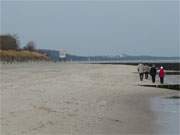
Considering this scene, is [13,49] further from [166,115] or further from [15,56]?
[166,115]

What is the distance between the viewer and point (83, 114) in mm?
14727

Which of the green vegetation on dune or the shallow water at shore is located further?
the green vegetation on dune

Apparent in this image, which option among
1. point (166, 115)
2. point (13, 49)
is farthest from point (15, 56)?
point (166, 115)

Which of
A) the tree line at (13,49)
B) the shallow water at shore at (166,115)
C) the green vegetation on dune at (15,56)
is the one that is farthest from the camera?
the tree line at (13,49)

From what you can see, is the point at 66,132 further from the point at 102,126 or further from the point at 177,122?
the point at 177,122

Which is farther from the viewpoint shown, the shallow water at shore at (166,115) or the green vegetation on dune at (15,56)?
the green vegetation on dune at (15,56)

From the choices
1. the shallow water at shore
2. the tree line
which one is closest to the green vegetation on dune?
the tree line

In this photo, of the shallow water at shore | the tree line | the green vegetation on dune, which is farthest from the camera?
the tree line

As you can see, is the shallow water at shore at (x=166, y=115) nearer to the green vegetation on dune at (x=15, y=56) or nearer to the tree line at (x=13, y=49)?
the green vegetation on dune at (x=15, y=56)

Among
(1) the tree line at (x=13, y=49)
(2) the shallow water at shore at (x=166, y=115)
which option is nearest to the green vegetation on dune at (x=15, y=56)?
(1) the tree line at (x=13, y=49)

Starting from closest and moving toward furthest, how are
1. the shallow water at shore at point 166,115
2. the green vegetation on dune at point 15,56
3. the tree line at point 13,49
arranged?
the shallow water at shore at point 166,115 < the green vegetation on dune at point 15,56 < the tree line at point 13,49

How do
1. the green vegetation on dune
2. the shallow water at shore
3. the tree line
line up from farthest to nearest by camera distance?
the tree line, the green vegetation on dune, the shallow water at shore

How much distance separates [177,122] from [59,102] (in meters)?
5.02

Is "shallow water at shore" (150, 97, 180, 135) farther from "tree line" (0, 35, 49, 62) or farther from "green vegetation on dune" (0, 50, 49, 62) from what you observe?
"tree line" (0, 35, 49, 62)
